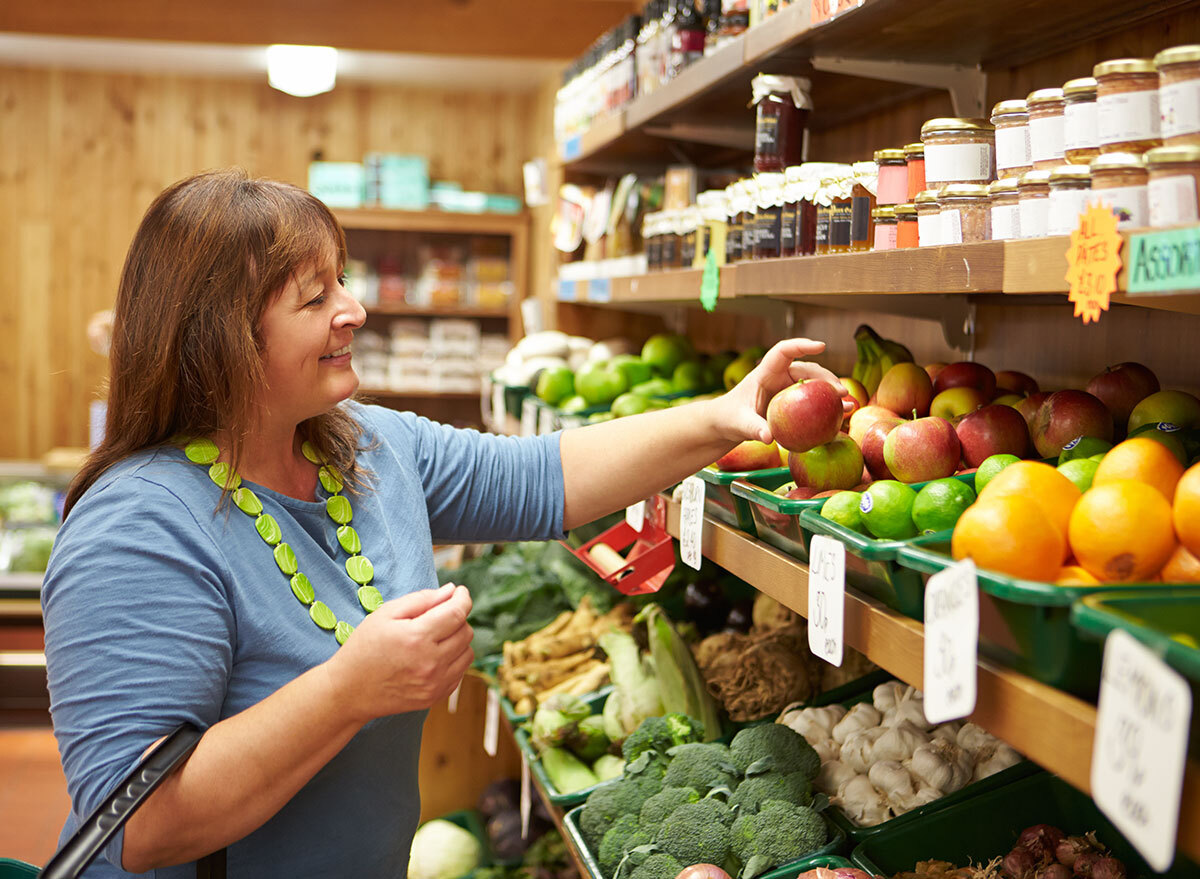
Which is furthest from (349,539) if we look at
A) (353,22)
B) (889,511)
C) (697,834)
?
(353,22)

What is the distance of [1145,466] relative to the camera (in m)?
1.08

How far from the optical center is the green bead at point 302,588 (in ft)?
4.97

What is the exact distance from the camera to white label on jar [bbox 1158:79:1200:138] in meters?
0.89

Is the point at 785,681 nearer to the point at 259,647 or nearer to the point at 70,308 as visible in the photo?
the point at 259,647

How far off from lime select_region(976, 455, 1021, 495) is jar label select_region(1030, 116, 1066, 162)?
34 centimetres

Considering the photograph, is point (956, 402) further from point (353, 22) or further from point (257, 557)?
point (353, 22)

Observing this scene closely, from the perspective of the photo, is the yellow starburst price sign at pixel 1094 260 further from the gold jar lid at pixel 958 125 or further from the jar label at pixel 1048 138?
the gold jar lid at pixel 958 125

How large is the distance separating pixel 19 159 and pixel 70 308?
0.88 metres

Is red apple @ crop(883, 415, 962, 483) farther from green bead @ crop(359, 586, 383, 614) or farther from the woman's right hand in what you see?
green bead @ crop(359, 586, 383, 614)

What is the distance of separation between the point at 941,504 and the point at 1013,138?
414 millimetres

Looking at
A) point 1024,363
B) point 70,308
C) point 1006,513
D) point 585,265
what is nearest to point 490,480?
point 1024,363

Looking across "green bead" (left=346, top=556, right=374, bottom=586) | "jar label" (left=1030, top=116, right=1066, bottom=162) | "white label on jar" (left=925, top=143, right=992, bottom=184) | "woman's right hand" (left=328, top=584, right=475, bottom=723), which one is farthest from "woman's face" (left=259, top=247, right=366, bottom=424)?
"jar label" (left=1030, top=116, right=1066, bottom=162)

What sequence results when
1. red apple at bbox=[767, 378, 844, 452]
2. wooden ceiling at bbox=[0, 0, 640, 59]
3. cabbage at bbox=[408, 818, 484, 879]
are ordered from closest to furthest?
red apple at bbox=[767, 378, 844, 452] → cabbage at bbox=[408, 818, 484, 879] → wooden ceiling at bbox=[0, 0, 640, 59]

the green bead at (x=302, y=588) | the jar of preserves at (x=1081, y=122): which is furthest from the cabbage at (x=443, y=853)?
the jar of preserves at (x=1081, y=122)
